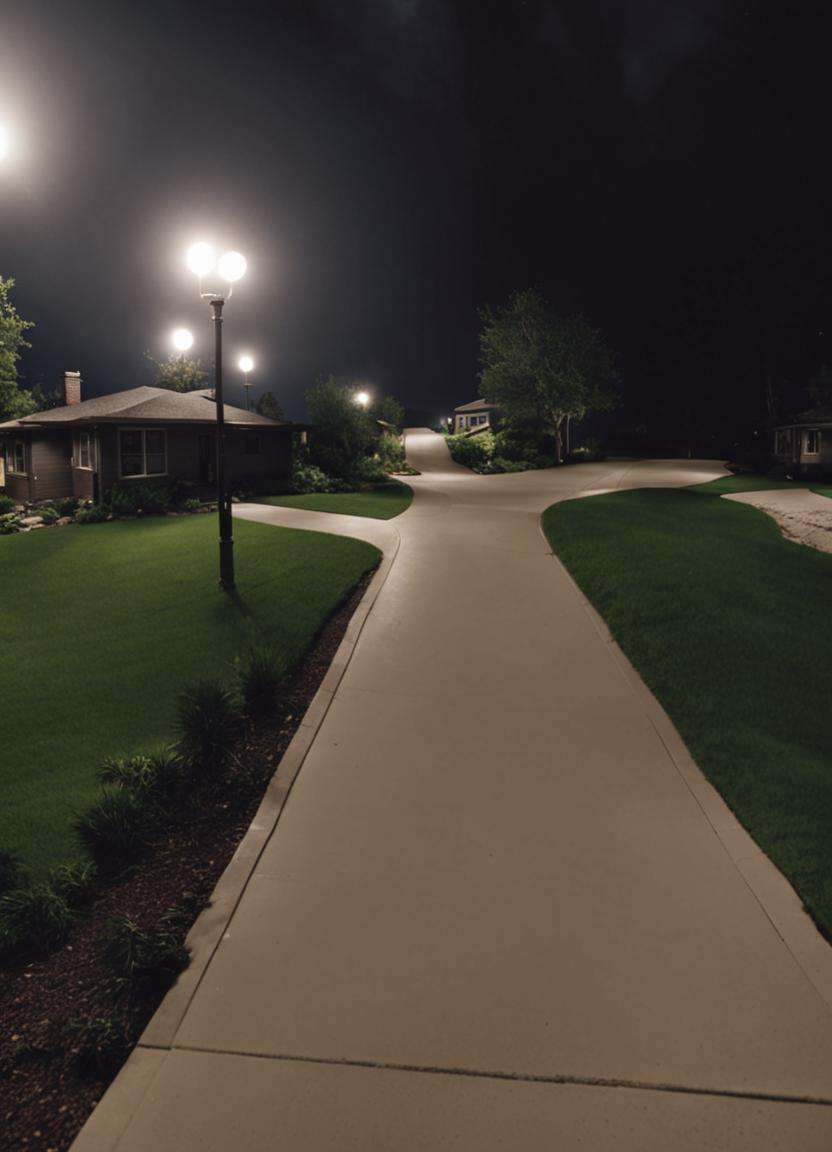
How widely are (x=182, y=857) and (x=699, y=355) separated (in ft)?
209

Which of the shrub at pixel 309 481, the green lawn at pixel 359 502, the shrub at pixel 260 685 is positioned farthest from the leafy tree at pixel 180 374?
the shrub at pixel 260 685

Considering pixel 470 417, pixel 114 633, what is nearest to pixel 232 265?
pixel 114 633

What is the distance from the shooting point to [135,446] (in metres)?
23.9

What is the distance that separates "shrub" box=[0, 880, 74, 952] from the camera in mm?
4176

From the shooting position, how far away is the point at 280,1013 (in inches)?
136

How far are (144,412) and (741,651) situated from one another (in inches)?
827

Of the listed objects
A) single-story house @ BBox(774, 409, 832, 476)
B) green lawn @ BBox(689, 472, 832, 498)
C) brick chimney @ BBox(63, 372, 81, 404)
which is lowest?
green lawn @ BBox(689, 472, 832, 498)

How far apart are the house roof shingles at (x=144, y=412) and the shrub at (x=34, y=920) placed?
2014 centimetres

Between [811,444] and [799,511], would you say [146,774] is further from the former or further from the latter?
[811,444]

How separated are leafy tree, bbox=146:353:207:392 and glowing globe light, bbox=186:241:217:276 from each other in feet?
110

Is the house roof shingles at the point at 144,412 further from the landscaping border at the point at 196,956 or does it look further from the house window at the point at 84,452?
the landscaping border at the point at 196,956

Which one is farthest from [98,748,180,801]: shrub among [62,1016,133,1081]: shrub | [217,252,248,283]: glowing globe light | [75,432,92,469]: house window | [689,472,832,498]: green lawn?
[689,472,832,498]: green lawn

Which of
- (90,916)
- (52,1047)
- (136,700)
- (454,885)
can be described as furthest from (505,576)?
(52,1047)

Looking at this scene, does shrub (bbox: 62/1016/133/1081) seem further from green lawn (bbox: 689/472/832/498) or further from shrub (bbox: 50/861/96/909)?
green lawn (bbox: 689/472/832/498)
